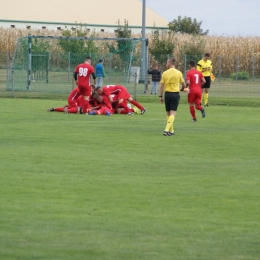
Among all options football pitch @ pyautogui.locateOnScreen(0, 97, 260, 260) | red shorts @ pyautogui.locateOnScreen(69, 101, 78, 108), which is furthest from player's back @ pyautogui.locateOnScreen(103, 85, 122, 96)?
football pitch @ pyautogui.locateOnScreen(0, 97, 260, 260)

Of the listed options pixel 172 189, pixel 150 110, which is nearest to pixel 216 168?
pixel 172 189

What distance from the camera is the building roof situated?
319 ft

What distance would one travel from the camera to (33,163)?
1413 cm

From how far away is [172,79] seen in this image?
2042 cm

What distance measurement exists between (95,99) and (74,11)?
73468 millimetres

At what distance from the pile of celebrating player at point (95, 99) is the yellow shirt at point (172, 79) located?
627 centimetres

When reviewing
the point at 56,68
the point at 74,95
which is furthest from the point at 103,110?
the point at 56,68

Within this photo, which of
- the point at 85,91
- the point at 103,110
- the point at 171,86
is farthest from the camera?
the point at 103,110

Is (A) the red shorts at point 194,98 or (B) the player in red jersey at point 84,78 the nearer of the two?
(A) the red shorts at point 194,98

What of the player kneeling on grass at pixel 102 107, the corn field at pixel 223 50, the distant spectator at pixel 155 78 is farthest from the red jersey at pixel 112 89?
the corn field at pixel 223 50

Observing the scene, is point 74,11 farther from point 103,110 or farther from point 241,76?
point 103,110

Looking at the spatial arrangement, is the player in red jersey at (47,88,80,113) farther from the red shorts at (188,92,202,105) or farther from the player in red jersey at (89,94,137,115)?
the red shorts at (188,92,202,105)

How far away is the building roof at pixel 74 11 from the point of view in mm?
97125

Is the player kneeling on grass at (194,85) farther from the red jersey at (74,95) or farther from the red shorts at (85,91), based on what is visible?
the red jersey at (74,95)
